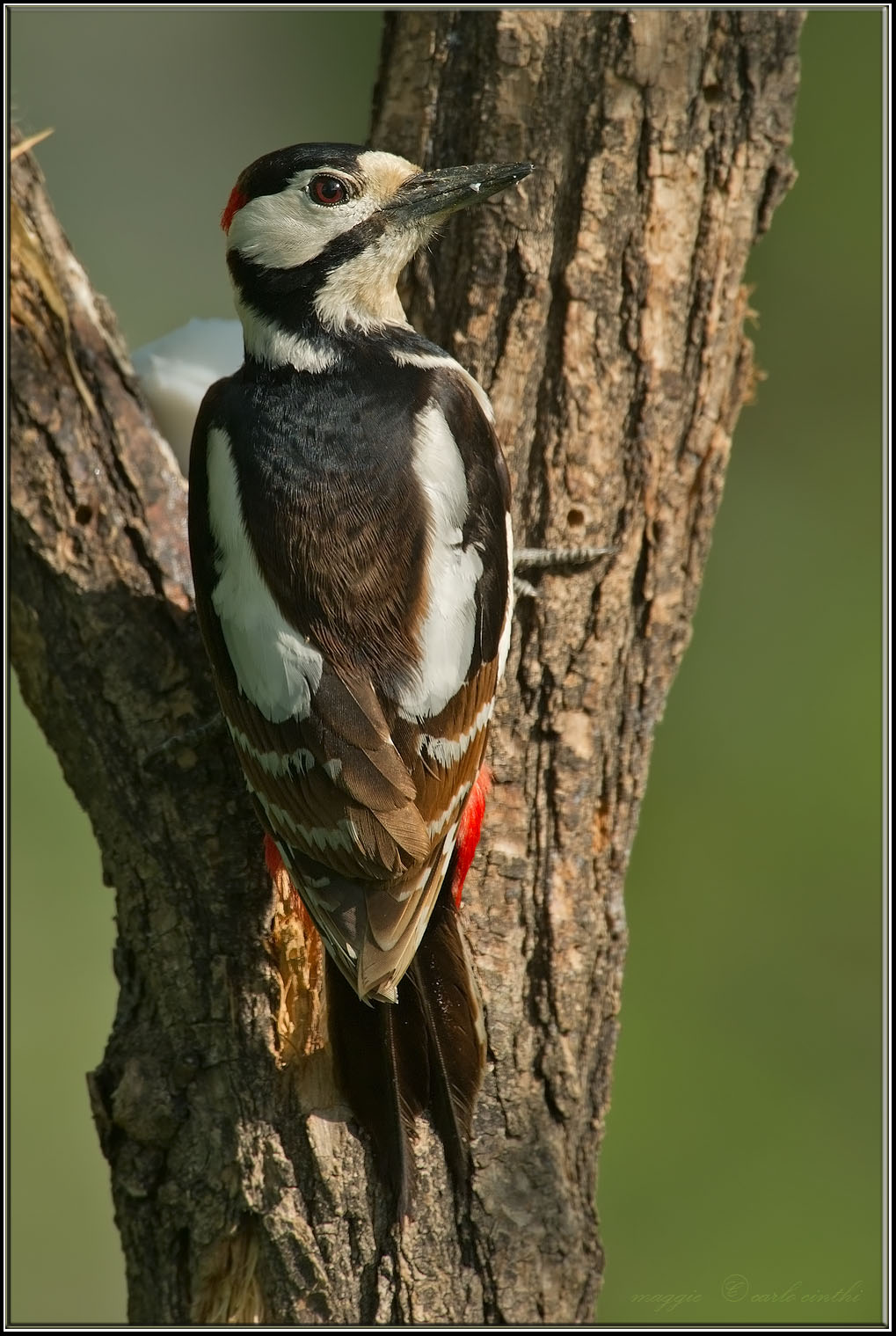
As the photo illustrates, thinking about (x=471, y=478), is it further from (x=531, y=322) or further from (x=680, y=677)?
(x=680, y=677)

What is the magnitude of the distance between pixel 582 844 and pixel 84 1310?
321cm

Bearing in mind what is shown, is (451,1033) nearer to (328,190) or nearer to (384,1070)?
(384,1070)

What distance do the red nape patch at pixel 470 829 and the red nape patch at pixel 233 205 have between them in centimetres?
140

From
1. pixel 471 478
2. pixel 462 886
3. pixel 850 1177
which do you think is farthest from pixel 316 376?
pixel 850 1177

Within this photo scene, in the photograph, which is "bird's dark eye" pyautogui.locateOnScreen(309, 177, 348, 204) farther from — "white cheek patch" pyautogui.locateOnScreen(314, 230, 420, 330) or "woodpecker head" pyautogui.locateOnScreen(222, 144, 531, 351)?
"white cheek patch" pyautogui.locateOnScreen(314, 230, 420, 330)

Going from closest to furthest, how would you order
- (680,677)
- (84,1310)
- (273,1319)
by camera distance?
(273,1319) < (84,1310) < (680,677)

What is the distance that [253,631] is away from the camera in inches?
96.2

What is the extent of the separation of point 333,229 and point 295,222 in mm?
90

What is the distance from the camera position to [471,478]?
2600 mm

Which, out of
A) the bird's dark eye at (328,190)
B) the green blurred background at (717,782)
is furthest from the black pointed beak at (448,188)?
the green blurred background at (717,782)

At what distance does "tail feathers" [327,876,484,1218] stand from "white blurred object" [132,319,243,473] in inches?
49.4

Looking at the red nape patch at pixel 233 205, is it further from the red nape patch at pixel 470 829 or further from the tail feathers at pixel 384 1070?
the tail feathers at pixel 384 1070

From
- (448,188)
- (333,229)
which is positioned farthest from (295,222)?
(448,188)

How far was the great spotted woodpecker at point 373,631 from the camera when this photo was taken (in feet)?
7.71
